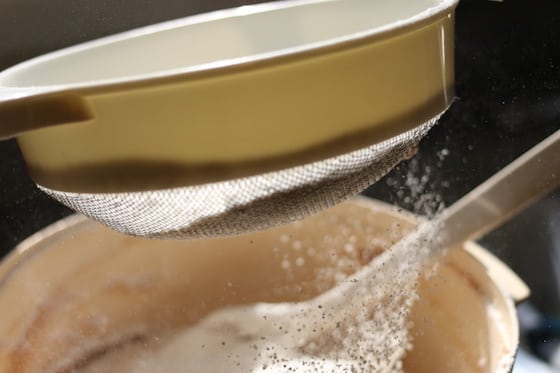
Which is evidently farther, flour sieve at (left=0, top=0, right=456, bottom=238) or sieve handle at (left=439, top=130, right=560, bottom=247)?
sieve handle at (left=439, top=130, right=560, bottom=247)

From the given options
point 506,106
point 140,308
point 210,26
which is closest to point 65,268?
point 140,308

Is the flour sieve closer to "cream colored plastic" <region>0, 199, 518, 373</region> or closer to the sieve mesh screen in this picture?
the sieve mesh screen

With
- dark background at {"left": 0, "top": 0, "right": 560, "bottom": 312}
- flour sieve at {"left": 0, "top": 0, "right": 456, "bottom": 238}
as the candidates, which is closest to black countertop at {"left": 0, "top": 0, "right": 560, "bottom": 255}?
dark background at {"left": 0, "top": 0, "right": 560, "bottom": 312}

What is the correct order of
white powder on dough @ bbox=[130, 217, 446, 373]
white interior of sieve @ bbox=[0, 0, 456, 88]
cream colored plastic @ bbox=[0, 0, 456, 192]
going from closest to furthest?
1. cream colored plastic @ bbox=[0, 0, 456, 192]
2. white interior of sieve @ bbox=[0, 0, 456, 88]
3. white powder on dough @ bbox=[130, 217, 446, 373]

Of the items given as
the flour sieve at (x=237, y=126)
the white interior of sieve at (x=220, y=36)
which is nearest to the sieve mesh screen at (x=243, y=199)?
the flour sieve at (x=237, y=126)

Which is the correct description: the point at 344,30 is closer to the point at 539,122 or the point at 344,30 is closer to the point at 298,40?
the point at 298,40

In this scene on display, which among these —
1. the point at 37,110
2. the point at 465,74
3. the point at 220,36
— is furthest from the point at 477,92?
the point at 37,110
